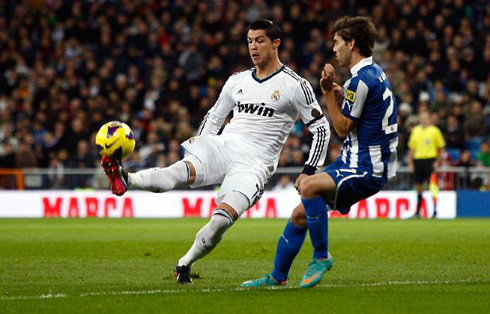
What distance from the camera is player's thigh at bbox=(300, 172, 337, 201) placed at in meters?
7.17

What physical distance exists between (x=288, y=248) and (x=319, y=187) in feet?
2.01

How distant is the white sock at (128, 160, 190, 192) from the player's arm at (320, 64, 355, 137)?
144 cm

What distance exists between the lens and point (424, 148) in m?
18.9

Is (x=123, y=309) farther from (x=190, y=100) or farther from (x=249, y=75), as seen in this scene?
(x=190, y=100)

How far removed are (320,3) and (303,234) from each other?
18.3 meters

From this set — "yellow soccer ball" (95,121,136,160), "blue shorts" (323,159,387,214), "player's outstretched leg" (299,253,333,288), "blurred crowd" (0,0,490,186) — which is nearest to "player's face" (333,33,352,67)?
"blue shorts" (323,159,387,214)

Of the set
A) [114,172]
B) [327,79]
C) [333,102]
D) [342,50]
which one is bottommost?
[114,172]

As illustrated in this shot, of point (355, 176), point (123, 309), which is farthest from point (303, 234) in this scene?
point (123, 309)

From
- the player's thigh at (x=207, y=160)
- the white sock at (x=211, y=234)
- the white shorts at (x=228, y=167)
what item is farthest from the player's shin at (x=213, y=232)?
the player's thigh at (x=207, y=160)

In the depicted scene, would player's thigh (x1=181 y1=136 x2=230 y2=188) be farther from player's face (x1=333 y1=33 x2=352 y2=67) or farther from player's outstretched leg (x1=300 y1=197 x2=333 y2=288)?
player's face (x1=333 y1=33 x2=352 y2=67)

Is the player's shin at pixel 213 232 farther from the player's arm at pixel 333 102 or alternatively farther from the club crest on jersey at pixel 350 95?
the club crest on jersey at pixel 350 95

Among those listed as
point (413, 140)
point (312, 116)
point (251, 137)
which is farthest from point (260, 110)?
point (413, 140)

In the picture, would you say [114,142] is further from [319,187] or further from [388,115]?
[388,115]

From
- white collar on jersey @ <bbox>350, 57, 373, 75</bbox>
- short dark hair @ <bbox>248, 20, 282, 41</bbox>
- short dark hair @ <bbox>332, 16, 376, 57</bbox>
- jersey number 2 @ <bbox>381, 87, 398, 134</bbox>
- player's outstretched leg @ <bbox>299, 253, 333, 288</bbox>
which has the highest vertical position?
short dark hair @ <bbox>248, 20, 282, 41</bbox>
